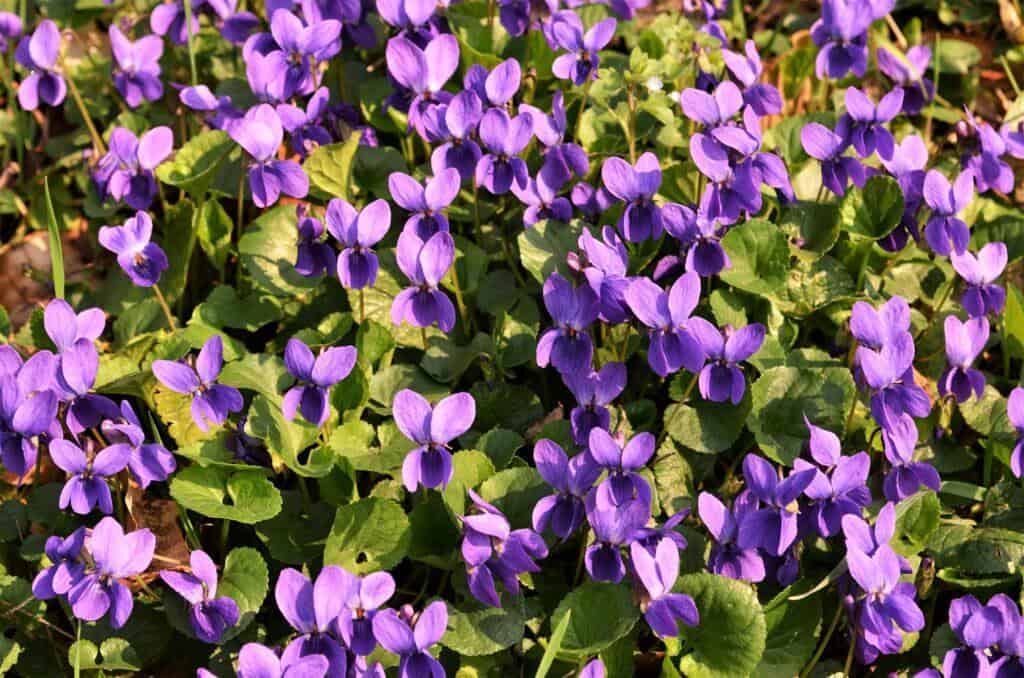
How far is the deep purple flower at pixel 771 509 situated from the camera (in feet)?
7.14

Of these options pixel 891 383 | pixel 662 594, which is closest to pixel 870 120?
pixel 891 383

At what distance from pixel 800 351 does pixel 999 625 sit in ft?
2.66

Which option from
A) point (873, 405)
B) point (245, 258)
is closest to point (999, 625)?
point (873, 405)

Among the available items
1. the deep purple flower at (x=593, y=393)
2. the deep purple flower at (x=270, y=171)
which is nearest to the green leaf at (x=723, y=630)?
the deep purple flower at (x=593, y=393)

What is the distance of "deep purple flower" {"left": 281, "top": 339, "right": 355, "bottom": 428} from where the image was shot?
7.52ft

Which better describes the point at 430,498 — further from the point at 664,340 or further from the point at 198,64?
the point at 198,64

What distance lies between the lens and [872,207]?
292cm

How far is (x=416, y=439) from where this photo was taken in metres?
2.22

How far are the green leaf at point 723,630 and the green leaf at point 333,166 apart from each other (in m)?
1.35

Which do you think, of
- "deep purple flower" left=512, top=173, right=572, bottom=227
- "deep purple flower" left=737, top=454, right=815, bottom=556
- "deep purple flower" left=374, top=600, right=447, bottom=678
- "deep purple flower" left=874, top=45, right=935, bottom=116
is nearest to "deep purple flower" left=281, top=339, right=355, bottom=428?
"deep purple flower" left=374, top=600, right=447, bottom=678

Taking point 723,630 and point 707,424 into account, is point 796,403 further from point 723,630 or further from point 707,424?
point 723,630

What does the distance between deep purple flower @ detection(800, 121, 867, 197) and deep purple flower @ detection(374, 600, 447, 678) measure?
1.41 m

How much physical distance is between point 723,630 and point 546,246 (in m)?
1.00

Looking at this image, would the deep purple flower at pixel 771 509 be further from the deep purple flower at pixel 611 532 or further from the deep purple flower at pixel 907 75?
the deep purple flower at pixel 907 75
